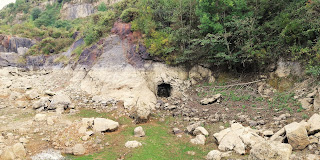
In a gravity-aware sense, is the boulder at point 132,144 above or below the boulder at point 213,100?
below

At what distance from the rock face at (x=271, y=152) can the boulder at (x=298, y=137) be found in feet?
5.50

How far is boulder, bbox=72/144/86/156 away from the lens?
31.1 ft

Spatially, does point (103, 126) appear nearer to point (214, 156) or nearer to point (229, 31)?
point (214, 156)

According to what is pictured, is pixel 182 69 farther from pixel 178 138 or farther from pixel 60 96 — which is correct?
pixel 60 96

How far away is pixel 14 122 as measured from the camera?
13.2 m

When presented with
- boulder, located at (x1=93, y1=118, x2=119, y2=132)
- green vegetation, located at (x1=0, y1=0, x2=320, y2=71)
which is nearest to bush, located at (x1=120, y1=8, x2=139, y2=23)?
green vegetation, located at (x1=0, y1=0, x2=320, y2=71)

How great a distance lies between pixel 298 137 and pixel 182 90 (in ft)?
37.3

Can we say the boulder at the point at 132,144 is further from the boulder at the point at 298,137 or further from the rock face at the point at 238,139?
the boulder at the point at 298,137

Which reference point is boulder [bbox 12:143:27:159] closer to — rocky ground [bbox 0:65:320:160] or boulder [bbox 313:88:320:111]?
rocky ground [bbox 0:65:320:160]

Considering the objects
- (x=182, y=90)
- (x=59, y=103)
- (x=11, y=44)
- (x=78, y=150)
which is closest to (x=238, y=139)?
(x=78, y=150)

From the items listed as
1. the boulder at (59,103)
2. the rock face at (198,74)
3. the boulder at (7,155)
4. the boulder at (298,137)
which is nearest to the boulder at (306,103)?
the boulder at (298,137)

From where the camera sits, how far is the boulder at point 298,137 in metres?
7.89

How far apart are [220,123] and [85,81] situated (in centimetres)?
1546

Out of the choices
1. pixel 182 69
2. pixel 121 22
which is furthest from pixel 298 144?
pixel 121 22
